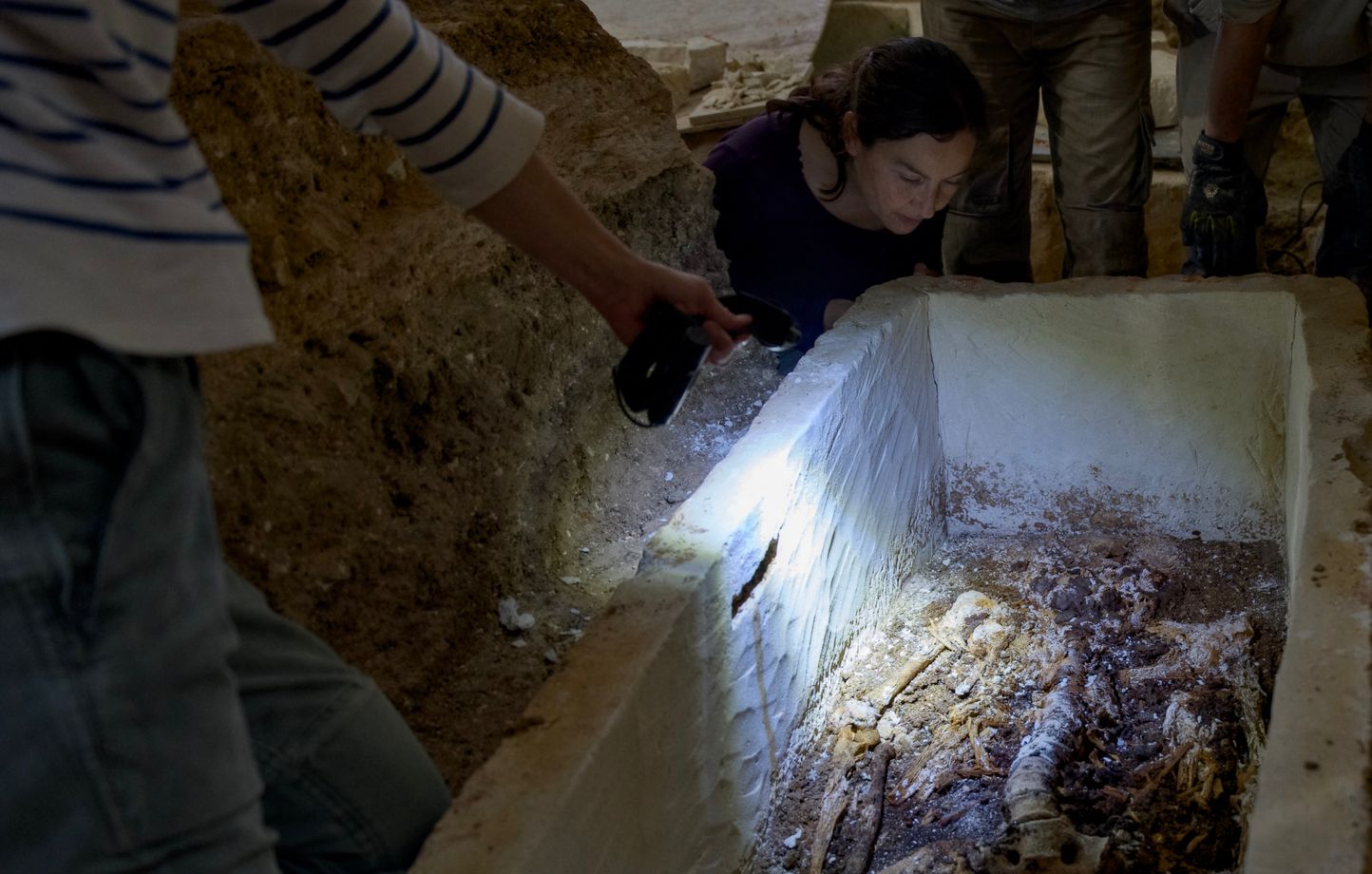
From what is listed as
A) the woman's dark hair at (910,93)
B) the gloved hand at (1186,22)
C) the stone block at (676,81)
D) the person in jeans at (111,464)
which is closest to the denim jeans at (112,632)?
the person in jeans at (111,464)

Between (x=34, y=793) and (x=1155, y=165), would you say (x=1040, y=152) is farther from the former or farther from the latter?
(x=34, y=793)

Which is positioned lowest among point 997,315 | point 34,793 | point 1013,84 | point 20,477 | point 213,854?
point 997,315

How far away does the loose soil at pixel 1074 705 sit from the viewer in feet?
6.90

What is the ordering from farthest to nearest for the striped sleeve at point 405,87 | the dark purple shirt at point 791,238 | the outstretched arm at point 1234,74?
the dark purple shirt at point 791,238 → the outstretched arm at point 1234,74 → the striped sleeve at point 405,87

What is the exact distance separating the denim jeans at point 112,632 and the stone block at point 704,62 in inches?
192

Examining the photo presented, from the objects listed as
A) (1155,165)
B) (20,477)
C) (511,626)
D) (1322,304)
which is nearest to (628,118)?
(511,626)

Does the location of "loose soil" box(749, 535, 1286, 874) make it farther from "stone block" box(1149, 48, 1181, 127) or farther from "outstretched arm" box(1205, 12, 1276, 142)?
"stone block" box(1149, 48, 1181, 127)

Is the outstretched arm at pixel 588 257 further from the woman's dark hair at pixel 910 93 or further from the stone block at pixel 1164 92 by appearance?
the stone block at pixel 1164 92

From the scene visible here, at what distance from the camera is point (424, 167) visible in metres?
1.35

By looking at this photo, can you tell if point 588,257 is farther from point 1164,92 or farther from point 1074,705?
point 1164,92

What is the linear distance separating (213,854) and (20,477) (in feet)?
1.14

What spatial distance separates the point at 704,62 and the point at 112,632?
513 centimetres

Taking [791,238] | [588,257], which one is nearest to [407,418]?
[588,257]

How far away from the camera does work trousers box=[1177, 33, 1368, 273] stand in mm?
3246
